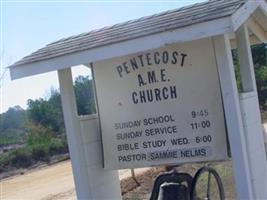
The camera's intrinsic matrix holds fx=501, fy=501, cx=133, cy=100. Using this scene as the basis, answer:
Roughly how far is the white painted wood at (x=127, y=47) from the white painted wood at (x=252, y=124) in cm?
88

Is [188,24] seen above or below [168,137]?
above

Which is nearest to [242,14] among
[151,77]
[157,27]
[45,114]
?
[157,27]

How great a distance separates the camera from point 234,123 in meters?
4.67

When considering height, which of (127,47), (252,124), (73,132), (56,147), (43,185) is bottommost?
(43,185)

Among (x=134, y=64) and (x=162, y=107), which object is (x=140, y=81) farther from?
(x=162, y=107)

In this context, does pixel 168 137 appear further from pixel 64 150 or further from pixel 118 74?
pixel 64 150

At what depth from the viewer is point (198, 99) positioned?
16.7 ft

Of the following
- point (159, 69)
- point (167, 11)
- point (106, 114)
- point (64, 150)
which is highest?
point (167, 11)

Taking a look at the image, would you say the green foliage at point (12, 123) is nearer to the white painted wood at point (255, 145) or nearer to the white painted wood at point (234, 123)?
the white painted wood at point (255, 145)

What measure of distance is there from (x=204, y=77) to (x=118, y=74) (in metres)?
1.01

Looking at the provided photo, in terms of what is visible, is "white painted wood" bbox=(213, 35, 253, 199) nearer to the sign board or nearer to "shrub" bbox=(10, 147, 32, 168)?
the sign board

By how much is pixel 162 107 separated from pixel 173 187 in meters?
0.86

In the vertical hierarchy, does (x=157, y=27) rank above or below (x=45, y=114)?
above

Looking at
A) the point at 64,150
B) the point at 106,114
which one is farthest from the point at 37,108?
the point at 106,114
